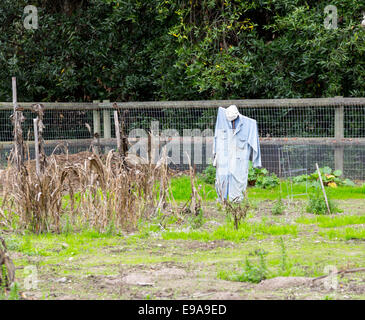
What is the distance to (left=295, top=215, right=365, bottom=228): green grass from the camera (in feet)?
28.2

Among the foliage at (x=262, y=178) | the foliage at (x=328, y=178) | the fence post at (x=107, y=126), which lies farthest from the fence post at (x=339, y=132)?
the fence post at (x=107, y=126)

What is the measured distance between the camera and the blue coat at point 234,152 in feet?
35.2

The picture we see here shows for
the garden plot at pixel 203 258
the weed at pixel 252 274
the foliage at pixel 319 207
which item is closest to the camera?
the garden plot at pixel 203 258

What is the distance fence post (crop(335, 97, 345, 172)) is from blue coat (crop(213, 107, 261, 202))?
240cm

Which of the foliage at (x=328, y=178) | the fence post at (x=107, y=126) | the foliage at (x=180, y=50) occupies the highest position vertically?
the foliage at (x=180, y=50)

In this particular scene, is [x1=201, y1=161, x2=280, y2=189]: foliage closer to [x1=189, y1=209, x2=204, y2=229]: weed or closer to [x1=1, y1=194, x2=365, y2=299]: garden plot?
[x1=1, y1=194, x2=365, y2=299]: garden plot

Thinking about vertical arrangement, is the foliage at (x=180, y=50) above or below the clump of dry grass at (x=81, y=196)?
above

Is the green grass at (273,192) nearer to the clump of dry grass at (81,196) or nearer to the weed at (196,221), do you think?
the weed at (196,221)

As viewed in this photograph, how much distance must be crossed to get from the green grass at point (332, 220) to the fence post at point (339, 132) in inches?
137

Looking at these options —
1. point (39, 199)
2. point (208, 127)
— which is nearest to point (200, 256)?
point (39, 199)

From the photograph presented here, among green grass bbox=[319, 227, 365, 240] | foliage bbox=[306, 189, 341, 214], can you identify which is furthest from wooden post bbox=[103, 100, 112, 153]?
green grass bbox=[319, 227, 365, 240]

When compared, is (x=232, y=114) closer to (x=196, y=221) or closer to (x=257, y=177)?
(x=257, y=177)

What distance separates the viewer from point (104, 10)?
16109 mm

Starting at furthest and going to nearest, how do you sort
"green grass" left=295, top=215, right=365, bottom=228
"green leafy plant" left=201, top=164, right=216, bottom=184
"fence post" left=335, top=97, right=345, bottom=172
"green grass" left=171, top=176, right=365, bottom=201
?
"green leafy plant" left=201, top=164, right=216, bottom=184, "fence post" left=335, top=97, right=345, bottom=172, "green grass" left=171, top=176, right=365, bottom=201, "green grass" left=295, top=215, right=365, bottom=228
